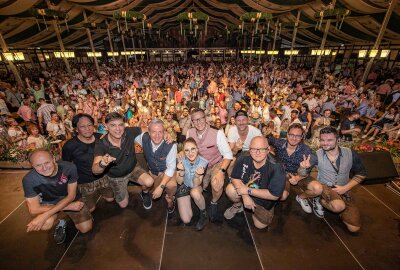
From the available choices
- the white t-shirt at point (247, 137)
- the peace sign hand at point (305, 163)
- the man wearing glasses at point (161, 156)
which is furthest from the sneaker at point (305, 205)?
the man wearing glasses at point (161, 156)

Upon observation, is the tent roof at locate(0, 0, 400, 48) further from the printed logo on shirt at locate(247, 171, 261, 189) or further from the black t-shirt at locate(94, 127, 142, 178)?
the printed logo on shirt at locate(247, 171, 261, 189)

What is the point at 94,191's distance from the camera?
10.7ft

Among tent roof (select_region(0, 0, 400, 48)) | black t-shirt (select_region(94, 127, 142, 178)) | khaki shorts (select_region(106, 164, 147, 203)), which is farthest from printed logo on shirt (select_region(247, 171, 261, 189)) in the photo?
tent roof (select_region(0, 0, 400, 48))

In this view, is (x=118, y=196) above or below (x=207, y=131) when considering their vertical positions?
below

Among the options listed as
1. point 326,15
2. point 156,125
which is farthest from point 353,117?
point 156,125

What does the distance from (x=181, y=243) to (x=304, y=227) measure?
5.95 ft

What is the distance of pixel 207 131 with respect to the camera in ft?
10.5

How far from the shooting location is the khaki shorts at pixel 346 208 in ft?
9.05

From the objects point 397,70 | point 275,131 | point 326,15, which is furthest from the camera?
point 397,70

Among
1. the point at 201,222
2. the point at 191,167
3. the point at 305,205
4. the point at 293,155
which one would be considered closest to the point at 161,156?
the point at 191,167

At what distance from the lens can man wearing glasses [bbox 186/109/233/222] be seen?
9.69ft

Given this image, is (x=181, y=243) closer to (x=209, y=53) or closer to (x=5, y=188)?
(x=5, y=188)

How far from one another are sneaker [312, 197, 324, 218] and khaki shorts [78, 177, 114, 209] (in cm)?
340

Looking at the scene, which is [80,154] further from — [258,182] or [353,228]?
[353,228]
